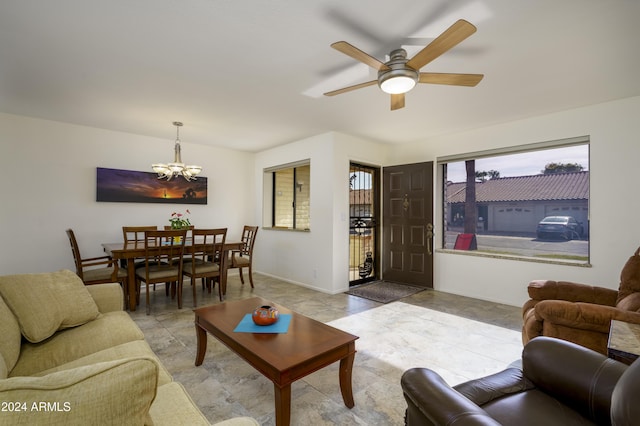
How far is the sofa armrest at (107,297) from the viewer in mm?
2115

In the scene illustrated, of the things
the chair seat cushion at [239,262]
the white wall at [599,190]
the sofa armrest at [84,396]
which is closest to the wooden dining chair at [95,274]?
the chair seat cushion at [239,262]

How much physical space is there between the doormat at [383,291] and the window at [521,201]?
99 centimetres

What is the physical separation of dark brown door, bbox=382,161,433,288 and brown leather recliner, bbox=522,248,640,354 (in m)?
2.30

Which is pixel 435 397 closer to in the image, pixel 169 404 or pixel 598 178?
pixel 169 404

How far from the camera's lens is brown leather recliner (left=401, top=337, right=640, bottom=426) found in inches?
36.1

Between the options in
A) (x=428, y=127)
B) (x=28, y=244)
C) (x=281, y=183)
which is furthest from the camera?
(x=281, y=183)

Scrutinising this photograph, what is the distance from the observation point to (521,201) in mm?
3988

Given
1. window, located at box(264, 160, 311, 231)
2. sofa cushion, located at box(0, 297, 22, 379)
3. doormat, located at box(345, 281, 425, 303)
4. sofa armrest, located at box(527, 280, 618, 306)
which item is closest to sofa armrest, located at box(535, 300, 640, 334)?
sofa armrest, located at box(527, 280, 618, 306)

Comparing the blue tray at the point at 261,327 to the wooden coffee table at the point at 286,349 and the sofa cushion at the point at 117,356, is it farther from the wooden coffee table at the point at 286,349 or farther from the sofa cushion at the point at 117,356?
the sofa cushion at the point at 117,356

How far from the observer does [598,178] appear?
10.6ft

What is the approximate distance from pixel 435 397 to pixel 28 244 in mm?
5013

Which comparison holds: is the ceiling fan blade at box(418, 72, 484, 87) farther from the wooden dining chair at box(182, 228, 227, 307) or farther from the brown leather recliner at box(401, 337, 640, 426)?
the wooden dining chair at box(182, 228, 227, 307)

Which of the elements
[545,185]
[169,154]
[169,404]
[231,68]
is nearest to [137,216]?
[169,154]

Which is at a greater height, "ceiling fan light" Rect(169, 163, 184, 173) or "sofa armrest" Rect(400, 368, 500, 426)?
"ceiling fan light" Rect(169, 163, 184, 173)
